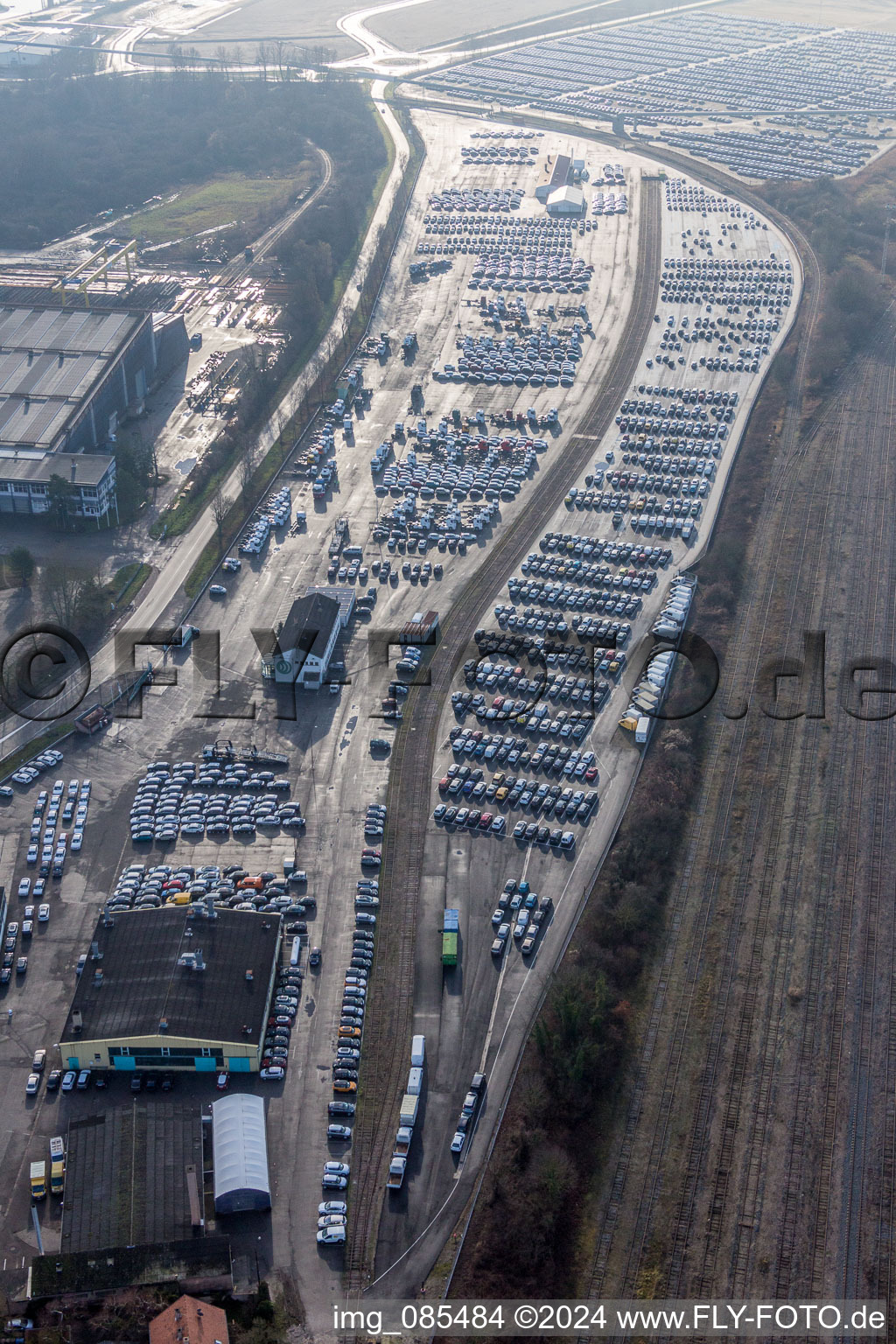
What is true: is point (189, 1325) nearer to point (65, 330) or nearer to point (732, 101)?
point (65, 330)

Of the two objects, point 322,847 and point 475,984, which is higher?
point 322,847

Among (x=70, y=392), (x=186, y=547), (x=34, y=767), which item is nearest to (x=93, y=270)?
(x=70, y=392)

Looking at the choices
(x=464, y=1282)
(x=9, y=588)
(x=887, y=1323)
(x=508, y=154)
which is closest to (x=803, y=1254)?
(x=887, y=1323)

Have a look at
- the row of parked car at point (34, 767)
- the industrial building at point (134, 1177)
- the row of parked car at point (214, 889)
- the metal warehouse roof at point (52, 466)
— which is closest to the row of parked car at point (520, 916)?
the row of parked car at point (214, 889)

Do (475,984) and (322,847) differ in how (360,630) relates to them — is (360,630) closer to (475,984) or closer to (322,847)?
(322,847)

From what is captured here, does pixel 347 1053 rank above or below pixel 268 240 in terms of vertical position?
below

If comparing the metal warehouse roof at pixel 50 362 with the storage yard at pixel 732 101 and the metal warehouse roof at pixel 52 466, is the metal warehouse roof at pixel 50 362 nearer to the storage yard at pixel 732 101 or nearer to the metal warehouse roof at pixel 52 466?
the metal warehouse roof at pixel 52 466

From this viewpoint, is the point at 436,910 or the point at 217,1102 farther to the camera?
the point at 436,910

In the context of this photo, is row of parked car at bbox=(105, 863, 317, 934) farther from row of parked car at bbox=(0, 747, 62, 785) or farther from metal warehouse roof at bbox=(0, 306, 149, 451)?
metal warehouse roof at bbox=(0, 306, 149, 451)
